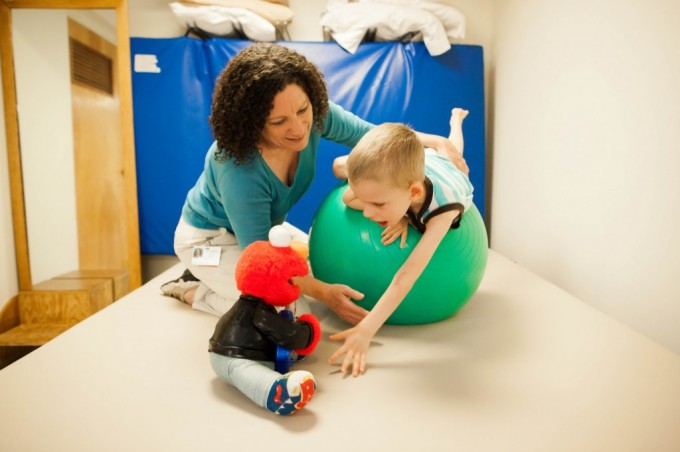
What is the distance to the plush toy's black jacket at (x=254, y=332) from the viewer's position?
1121 mm

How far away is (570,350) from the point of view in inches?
53.3

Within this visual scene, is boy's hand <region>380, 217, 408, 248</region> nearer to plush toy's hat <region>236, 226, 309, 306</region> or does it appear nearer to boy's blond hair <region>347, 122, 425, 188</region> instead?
boy's blond hair <region>347, 122, 425, 188</region>

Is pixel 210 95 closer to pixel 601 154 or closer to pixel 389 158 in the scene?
pixel 389 158

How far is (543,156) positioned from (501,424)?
163 cm

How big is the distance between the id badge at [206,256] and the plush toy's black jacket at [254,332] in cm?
59

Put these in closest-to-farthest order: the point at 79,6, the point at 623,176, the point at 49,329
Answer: the point at 623,176 → the point at 49,329 → the point at 79,6

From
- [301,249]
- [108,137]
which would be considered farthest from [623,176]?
[108,137]

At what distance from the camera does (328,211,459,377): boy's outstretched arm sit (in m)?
1.23

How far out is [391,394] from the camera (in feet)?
3.76

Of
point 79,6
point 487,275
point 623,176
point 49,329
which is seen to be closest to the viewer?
point 623,176

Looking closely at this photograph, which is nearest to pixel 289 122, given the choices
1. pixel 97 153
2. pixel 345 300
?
pixel 345 300

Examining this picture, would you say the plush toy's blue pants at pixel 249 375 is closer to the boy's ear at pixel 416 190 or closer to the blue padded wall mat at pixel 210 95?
the boy's ear at pixel 416 190

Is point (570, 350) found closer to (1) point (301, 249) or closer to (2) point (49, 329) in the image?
(1) point (301, 249)

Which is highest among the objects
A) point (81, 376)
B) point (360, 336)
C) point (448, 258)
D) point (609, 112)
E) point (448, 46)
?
point (448, 46)
